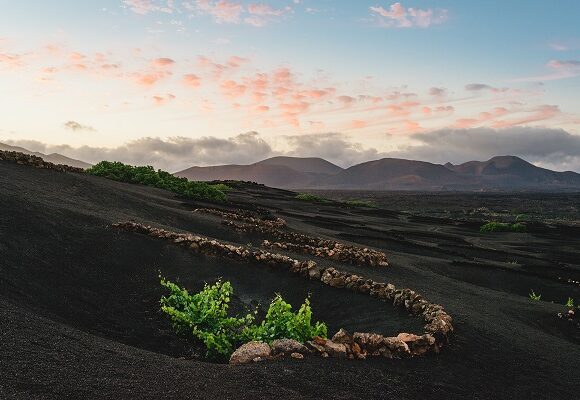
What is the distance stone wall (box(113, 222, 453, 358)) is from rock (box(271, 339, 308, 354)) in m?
0.21

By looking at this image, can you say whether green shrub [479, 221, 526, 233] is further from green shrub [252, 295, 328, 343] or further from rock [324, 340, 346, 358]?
rock [324, 340, 346, 358]

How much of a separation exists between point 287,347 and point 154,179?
40.5m

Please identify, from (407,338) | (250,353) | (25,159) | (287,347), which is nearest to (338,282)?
(407,338)

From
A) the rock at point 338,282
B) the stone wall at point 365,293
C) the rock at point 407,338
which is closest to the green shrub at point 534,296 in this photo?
the stone wall at point 365,293

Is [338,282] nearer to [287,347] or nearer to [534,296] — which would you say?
[287,347]

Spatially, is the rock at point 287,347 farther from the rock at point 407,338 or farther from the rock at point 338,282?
the rock at point 338,282

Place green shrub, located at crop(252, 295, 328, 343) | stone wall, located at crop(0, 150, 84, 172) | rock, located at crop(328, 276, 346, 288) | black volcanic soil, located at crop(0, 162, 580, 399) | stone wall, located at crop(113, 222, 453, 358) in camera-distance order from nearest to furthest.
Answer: black volcanic soil, located at crop(0, 162, 580, 399) < stone wall, located at crop(113, 222, 453, 358) < green shrub, located at crop(252, 295, 328, 343) < rock, located at crop(328, 276, 346, 288) < stone wall, located at crop(0, 150, 84, 172)

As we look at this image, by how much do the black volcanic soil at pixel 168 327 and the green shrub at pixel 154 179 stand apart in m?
19.9

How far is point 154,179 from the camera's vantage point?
45.4m

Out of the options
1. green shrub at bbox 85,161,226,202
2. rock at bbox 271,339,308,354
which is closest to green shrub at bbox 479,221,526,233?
green shrub at bbox 85,161,226,202

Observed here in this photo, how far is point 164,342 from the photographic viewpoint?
9258 mm

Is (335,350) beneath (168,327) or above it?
above

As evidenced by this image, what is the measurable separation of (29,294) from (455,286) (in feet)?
48.3

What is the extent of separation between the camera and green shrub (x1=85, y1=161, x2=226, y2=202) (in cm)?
4188
